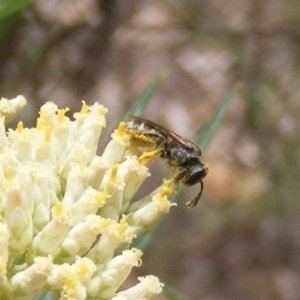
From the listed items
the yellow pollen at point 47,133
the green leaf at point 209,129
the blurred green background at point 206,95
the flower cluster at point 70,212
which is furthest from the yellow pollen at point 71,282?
the blurred green background at point 206,95

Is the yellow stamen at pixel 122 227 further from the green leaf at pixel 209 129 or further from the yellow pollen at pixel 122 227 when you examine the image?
the green leaf at pixel 209 129

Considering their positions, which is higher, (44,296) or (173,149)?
(173,149)

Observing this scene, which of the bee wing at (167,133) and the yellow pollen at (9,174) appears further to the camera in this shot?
the bee wing at (167,133)

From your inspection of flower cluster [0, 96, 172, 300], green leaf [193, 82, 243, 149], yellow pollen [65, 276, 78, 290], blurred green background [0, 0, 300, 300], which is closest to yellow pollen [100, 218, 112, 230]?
flower cluster [0, 96, 172, 300]

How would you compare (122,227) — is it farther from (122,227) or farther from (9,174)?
(9,174)

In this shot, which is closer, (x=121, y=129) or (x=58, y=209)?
(x=58, y=209)

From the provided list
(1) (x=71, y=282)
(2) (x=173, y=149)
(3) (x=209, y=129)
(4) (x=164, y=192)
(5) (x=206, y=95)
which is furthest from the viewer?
(5) (x=206, y=95)

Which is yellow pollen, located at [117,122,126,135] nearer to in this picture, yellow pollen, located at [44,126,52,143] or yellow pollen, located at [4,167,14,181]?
yellow pollen, located at [44,126,52,143]

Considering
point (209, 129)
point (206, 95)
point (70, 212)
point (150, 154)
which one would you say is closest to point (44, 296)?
point (70, 212)
